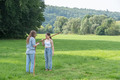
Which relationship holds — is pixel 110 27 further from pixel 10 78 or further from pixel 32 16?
pixel 10 78

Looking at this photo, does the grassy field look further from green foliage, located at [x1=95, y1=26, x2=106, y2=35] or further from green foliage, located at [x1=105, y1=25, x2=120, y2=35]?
green foliage, located at [x1=95, y1=26, x2=106, y2=35]

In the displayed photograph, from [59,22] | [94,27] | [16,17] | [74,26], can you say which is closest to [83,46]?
[16,17]

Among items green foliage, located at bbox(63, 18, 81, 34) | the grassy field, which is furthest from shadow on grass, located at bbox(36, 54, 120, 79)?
green foliage, located at bbox(63, 18, 81, 34)

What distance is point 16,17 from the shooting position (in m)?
42.5

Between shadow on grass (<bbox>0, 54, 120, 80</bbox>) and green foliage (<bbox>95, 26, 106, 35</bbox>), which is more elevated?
shadow on grass (<bbox>0, 54, 120, 80</bbox>)

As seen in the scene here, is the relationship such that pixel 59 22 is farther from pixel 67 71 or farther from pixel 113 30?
pixel 67 71

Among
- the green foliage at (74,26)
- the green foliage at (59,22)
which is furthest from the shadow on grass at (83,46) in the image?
the green foliage at (59,22)

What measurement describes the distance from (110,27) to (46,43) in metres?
129

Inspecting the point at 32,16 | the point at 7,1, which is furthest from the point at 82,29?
the point at 7,1

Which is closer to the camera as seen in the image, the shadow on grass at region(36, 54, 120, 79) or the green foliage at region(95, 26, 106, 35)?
the shadow on grass at region(36, 54, 120, 79)

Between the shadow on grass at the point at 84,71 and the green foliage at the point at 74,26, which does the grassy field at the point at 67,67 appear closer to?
the shadow on grass at the point at 84,71

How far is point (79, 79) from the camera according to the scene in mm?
9406

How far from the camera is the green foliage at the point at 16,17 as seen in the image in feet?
131

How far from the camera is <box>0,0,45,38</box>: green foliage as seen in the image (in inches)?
1578
